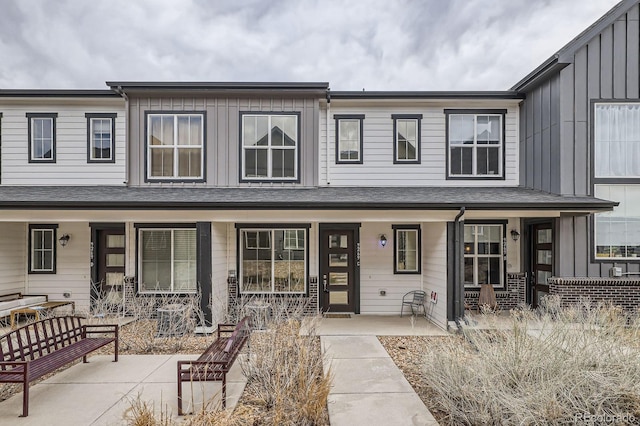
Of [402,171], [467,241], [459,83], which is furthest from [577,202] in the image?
[459,83]

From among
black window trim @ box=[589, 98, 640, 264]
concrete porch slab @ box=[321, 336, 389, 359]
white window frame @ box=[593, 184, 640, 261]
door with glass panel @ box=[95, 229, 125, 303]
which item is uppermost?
black window trim @ box=[589, 98, 640, 264]

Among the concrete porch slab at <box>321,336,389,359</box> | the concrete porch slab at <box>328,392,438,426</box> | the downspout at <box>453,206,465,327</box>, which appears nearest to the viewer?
Answer: the concrete porch slab at <box>328,392,438,426</box>

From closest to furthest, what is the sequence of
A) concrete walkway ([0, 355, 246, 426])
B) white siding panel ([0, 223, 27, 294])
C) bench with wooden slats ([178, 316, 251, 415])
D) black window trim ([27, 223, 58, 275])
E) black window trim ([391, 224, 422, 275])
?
concrete walkway ([0, 355, 246, 426]), bench with wooden slats ([178, 316, 251, 415]), white siding panel ([0, 223, 27, 294]), black window trim ([391, 224, 422, 275]), black window trim ([27, 223, 58, 275])

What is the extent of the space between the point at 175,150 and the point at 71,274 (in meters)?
4.58

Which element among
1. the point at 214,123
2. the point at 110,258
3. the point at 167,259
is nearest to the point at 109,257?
the point at 110,258

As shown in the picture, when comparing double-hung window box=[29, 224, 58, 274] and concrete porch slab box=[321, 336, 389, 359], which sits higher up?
double-hung window box=[29, 224, 58, 274]

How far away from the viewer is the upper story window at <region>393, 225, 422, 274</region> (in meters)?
9.98

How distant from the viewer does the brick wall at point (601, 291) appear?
8.19 metres

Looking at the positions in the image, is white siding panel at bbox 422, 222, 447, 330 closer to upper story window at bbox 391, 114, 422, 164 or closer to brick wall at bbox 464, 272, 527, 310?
brick wall at bbox 464, 272, 527, 310

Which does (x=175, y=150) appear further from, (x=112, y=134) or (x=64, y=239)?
(x=64, y=239)

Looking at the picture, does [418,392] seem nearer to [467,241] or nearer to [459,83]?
[467,241]

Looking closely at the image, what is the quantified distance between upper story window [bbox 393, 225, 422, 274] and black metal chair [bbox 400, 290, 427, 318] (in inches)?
22.8

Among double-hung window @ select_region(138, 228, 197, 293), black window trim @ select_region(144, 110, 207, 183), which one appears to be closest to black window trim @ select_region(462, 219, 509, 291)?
black window trim @ select_region(144, 110, 207, 183)

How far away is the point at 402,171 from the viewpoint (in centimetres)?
1027
